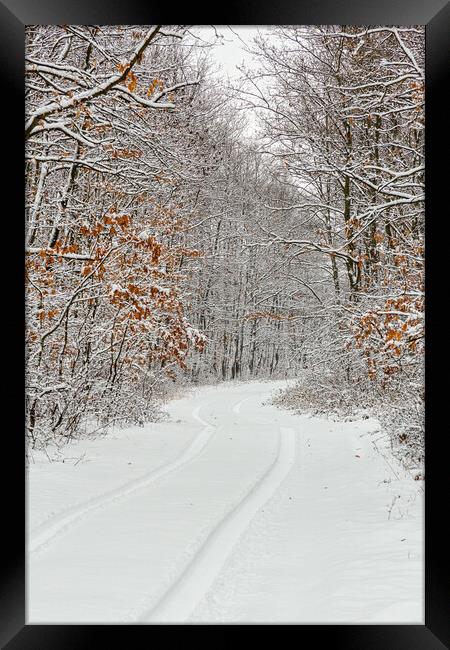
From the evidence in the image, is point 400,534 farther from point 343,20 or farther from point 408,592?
point 343,20

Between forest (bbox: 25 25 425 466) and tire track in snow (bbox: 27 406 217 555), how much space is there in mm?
1958

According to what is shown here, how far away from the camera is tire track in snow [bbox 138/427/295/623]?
12.3ft

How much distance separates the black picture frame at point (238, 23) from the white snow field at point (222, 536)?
46cm

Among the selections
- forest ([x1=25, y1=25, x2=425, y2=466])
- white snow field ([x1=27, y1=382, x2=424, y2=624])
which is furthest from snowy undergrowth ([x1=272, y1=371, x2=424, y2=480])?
white snow field ([x1=27, y1=382, x2=424, y2=624])

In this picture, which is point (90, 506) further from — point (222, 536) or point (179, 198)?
point (179, 198)

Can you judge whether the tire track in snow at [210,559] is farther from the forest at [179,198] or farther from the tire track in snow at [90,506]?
the forest at [179,198]

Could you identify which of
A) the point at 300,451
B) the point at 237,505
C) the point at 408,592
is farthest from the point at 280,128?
the point at 408,592

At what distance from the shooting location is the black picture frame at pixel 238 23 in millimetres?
3322

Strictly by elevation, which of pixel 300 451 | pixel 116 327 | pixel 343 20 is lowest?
pixel 300 451

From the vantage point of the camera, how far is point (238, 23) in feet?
11.6

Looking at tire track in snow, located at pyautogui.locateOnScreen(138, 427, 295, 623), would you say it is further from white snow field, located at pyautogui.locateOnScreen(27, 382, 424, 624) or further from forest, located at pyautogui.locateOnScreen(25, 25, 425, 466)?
forest, located at pyautogui.locateOnScreen(25, 25, 425, 466)

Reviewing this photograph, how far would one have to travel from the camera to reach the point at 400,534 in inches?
214

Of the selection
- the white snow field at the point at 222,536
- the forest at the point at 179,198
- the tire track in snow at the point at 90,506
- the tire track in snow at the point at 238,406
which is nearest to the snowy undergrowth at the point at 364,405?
the forest at the point at 179,198
